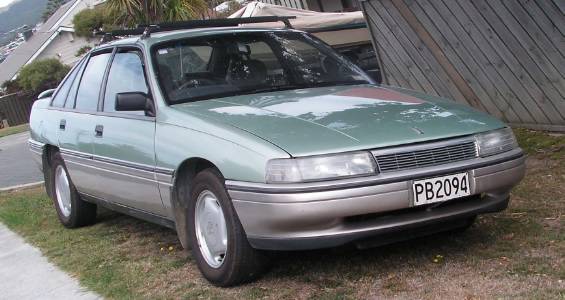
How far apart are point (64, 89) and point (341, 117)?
333 cm

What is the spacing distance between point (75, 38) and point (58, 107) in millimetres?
34192

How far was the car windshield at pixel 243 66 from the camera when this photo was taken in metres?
4.82

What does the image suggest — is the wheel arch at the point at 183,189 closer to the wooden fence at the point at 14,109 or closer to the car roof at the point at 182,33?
the car roof at the point at 182,33

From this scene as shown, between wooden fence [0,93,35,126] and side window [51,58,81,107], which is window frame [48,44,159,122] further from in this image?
wooden fence [0,93,35,126]

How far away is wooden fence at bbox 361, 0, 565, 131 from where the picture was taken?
6.82 m

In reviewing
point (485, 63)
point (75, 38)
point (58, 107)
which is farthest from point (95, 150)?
point (75, 38)

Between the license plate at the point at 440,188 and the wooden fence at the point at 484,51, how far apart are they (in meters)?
3.38

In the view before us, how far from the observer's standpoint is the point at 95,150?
536cm

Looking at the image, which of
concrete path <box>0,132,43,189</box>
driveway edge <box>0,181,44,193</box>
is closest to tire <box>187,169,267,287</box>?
driveway edge <box>0,181,44,193</box>

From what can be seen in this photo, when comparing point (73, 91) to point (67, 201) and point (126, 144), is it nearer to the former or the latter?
point (67, 201)

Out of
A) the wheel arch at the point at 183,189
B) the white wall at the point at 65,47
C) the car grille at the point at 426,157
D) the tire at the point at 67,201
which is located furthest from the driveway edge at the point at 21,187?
the white wall at the point at 65,47

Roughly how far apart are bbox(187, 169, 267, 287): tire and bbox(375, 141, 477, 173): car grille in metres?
0.87

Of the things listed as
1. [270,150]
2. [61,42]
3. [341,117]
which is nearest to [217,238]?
[270,150]

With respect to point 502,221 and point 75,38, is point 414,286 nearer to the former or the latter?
point 502,221
